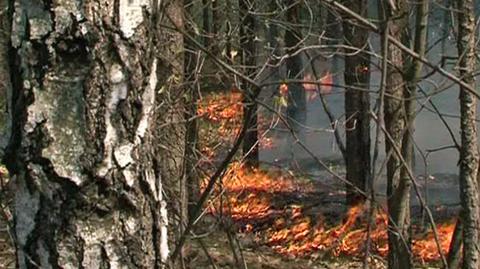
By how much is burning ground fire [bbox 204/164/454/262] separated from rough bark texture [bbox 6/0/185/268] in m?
8.84

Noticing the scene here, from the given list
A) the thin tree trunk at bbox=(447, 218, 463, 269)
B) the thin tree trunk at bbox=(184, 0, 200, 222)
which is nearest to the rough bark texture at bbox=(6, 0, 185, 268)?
the thin tree trunk at bbox=(184, 0, 200, 222)

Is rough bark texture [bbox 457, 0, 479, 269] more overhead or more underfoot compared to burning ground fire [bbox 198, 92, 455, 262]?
more overhead

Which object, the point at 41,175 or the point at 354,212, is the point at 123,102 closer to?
the point at 41,175

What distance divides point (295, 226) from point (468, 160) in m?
6.11

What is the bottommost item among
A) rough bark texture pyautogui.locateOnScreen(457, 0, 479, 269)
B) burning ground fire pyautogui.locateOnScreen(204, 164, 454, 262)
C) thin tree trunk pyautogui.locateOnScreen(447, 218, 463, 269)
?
burning ground fire pyautogui.locateOnScreen(204, 164, 454, 262)

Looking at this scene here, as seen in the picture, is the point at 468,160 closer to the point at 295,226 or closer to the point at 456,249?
the point at 456,249

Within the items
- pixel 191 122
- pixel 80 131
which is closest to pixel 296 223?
pixel 191 122

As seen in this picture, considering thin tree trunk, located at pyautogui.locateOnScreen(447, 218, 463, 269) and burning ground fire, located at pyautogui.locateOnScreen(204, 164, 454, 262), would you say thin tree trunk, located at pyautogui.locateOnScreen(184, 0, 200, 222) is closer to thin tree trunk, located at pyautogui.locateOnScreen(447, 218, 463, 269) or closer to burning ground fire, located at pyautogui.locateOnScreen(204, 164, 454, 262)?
thin tree trunk, located at pyautogui.locateOnScreen(447, 218, 463, 269)

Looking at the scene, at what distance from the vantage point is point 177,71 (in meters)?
6.08

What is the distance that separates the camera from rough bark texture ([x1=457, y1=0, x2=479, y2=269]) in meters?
7.26

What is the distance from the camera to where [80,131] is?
1.75 m

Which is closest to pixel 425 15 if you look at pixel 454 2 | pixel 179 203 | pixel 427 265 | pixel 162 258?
pixel 454 2

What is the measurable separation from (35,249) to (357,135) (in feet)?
39.1

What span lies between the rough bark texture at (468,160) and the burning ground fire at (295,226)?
3.21 m
